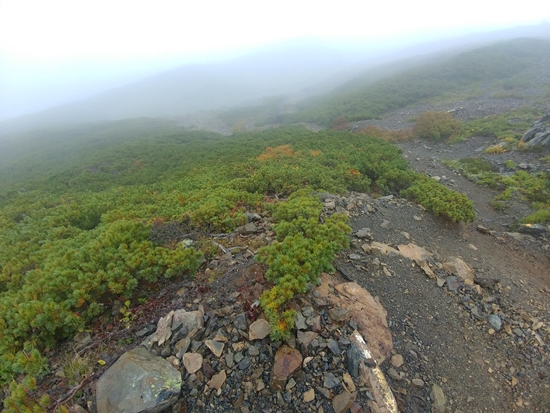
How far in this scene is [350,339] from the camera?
4.45 meters

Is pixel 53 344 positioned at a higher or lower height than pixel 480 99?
higher

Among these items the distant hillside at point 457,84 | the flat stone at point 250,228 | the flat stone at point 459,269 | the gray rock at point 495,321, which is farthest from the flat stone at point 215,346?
the distant hillside at point 457,84

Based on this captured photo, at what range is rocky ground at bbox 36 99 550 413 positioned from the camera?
3857mm

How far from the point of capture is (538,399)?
15.2ft

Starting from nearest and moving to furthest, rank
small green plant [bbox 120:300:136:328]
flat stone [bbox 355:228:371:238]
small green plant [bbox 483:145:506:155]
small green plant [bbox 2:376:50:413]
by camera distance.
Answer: small green plant [bbox 2:376:50:413] → small green plant [bbox 120:300:136:328] → flat stone [bbox 355:228:371:238] → small green plant [bbox 483:145:506:155]

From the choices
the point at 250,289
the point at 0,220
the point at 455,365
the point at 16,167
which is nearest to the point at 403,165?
the point at 455,365

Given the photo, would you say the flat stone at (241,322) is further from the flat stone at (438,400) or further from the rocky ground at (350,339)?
the flat stone at (438,400)

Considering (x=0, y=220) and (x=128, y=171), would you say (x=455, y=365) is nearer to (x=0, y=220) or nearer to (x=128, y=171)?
(x=0, y=220)

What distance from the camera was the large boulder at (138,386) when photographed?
354 cm

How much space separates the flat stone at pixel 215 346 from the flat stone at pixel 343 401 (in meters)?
1.72

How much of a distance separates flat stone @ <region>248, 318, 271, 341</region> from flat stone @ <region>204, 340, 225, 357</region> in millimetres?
446

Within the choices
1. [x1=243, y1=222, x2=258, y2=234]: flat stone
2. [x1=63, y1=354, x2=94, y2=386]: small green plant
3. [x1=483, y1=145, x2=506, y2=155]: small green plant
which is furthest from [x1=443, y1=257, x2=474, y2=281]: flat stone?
[x1=483, y1=145, x2=506, y2=155]: small green plant

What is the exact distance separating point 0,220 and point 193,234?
32.1 feet

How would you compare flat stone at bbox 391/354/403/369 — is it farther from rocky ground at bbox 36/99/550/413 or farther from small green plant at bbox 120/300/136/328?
small green plant at bbox 120/300/136/328
